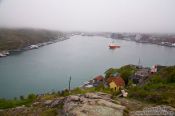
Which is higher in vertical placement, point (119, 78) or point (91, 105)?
point (91, 105)

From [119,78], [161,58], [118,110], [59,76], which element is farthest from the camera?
[161,58]

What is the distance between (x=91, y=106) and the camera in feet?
27.0

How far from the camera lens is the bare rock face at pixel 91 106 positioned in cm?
771

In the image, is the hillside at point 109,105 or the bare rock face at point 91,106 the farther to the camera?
the hillside at point 109,105

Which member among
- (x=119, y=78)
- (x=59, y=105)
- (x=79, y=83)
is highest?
(x=59, y=105)

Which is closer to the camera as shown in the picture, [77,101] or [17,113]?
[77,101]

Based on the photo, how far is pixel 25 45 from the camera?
70.4 metres

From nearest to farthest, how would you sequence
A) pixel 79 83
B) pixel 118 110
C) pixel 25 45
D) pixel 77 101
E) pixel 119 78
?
pixel 118 110 < pixel 77 101 < pixel 119 78 < pixel 79 83 < pixel 25 45

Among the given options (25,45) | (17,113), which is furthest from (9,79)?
(25,45)

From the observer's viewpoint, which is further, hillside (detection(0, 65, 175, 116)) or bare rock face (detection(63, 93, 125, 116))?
hillside (detection(0, 65, 175, 116))

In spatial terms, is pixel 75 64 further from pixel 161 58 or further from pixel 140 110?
pixel 140 110

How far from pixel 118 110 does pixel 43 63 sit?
122ft

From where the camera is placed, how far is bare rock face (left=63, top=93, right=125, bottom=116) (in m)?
7.71

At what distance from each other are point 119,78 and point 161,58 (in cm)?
3306
